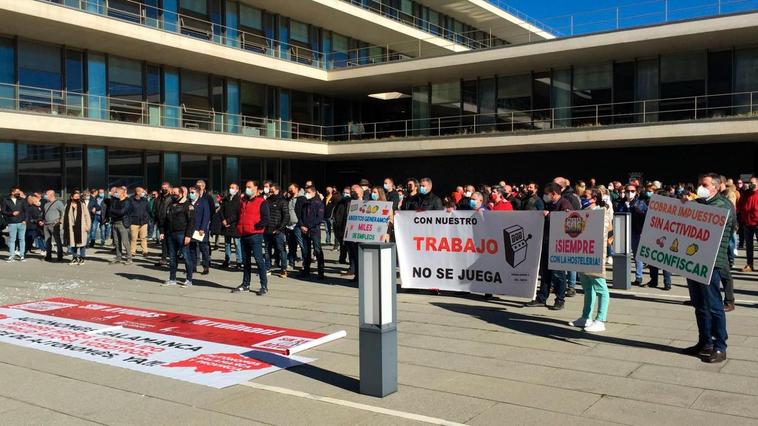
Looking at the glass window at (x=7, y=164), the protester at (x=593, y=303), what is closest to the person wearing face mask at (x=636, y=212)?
the protester at (x=593, y=303)

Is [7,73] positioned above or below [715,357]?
above

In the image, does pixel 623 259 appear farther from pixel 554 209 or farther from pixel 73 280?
pixel 73 280

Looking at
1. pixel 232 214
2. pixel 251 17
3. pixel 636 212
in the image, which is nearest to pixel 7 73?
pixel 251 17

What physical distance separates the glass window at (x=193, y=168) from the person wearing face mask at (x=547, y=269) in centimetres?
2187

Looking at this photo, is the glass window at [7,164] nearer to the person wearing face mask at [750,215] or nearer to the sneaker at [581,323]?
the sneaker at [581,323]

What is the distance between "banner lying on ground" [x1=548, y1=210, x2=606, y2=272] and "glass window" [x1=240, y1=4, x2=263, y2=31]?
2424 cm

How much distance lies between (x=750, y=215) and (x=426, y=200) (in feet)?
24.2

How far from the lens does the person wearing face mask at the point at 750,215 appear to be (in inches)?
531

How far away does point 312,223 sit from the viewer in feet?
44.3

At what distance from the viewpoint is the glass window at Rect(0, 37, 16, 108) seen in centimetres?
2189

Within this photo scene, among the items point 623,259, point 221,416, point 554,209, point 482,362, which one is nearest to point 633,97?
point 623,259

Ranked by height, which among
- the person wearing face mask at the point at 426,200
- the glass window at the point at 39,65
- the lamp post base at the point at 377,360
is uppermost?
the glass window at the point at 39,65

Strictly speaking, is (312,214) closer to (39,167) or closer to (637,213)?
(637,213)

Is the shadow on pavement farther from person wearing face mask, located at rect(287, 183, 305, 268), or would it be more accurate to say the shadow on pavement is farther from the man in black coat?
person wearing face mask, located at rect(287, 183, 305, 268)
